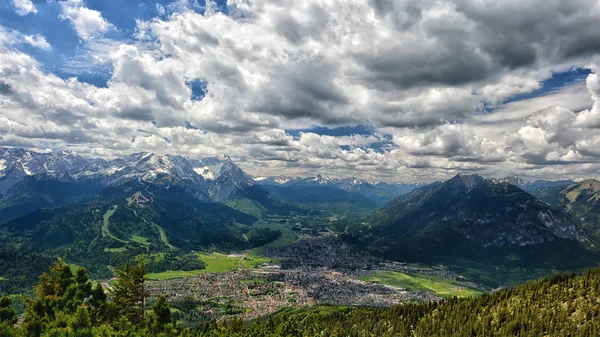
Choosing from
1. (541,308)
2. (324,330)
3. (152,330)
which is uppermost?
(152,330)

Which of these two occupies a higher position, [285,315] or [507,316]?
[507,316]

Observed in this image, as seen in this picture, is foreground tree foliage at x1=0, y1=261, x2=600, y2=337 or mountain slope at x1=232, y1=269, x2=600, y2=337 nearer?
foreground tree foliage at x1=0, y1=261, x2=600, y2=337

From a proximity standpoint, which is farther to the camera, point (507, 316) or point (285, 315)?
point (285, 315)

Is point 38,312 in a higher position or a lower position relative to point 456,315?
higher

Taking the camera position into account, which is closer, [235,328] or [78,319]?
[78,319]

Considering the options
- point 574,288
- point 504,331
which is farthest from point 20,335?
point 574,288

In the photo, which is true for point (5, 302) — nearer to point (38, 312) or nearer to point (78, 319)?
point (38, 312)

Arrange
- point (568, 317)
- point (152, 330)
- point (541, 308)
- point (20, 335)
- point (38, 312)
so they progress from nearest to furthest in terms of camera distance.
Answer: point (20, 335) → point (38, 312) → point (152, 330) → point (568, 317) → point (541, 308)

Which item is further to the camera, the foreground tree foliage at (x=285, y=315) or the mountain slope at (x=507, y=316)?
Result: the mountain slope at (x=507, y=316)
